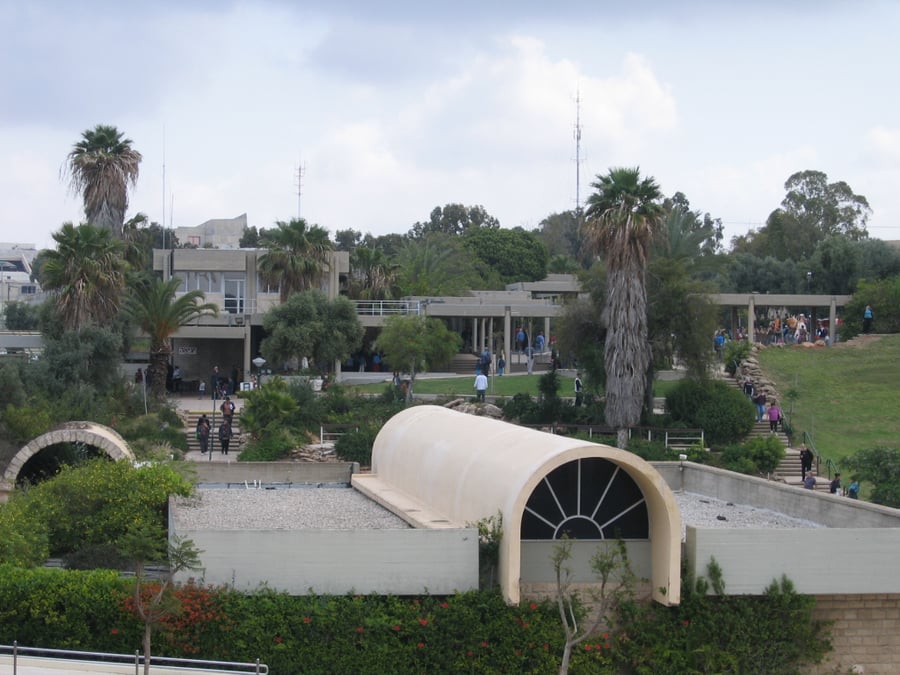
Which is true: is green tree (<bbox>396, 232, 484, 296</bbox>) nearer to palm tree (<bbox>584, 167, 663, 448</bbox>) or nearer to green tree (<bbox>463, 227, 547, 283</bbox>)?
green tree (<bbox>463, 227, 547, 283</bbox>)

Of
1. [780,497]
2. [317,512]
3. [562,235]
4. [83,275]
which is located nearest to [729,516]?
[780,497]

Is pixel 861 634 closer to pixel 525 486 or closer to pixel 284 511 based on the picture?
pixel 525 486

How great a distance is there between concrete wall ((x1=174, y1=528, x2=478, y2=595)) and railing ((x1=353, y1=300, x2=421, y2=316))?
36334 mm

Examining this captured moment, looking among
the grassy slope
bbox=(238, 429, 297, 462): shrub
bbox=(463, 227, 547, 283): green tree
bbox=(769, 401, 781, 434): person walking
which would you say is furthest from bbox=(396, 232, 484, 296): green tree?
bbox=(238, 429, 297, 462): shrub

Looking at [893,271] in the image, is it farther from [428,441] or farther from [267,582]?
[267,582]

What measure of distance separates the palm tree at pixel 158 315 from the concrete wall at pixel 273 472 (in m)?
17.1

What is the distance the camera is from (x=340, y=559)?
19.4 meters

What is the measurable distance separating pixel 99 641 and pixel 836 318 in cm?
5045

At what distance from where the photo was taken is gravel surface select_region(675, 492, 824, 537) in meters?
25.2

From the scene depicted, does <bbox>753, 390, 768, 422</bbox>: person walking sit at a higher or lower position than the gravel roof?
higher

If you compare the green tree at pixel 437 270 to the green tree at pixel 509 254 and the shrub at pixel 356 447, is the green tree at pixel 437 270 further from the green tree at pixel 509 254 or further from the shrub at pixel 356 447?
the shrub at pixel 356 447

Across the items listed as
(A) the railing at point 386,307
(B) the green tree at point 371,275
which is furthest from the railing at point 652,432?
(B) the green tree at point 371,275

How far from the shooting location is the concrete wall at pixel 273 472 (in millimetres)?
31453

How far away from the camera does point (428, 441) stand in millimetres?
26375
